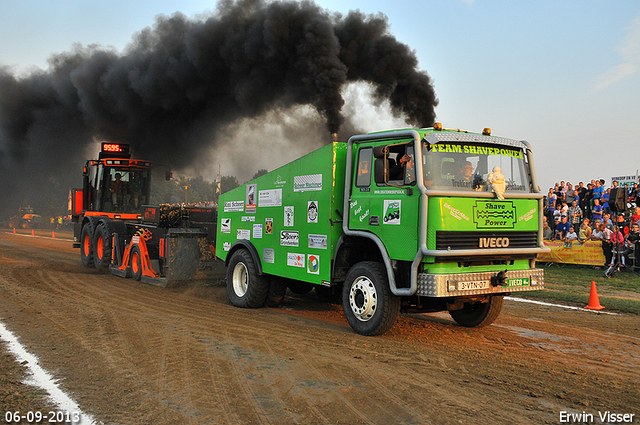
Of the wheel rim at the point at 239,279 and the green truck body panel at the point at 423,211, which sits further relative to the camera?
the wheel rim at the point at 239,279

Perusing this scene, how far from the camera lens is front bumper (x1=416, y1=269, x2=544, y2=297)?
6.02 metres

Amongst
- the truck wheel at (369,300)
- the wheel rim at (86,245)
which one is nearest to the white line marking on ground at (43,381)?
the truck wheel at (369,300)

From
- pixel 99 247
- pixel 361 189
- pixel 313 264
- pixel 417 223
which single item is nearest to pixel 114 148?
pixel 99 247

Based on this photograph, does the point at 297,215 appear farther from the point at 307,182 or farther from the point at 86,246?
the point at 86,246

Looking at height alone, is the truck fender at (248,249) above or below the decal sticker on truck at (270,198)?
below

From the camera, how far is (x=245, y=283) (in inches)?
364

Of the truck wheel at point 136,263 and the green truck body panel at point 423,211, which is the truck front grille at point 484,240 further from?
the truck wheel at point 136,263

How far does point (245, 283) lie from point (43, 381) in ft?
14.9

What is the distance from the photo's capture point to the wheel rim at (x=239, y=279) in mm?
9320

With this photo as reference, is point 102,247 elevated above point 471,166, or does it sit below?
below

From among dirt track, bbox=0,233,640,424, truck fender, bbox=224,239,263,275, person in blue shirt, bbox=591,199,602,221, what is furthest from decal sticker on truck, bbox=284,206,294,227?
person in blue shirt, bbox=591,199,602,221

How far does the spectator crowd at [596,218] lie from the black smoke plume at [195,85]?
20.7ft

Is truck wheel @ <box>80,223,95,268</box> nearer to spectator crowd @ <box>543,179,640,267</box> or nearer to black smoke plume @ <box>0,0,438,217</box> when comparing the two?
black smoke plume @ <box>0,0,438,217</box>

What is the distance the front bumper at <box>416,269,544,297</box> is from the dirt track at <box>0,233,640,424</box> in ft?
2.27
